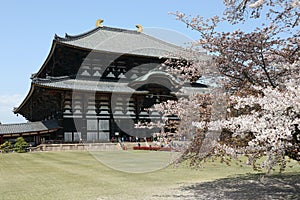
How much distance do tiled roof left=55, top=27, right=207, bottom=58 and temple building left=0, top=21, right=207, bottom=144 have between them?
11 centimetres

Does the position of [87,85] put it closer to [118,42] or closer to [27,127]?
[27,127]

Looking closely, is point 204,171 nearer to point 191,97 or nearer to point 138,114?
point 191,97

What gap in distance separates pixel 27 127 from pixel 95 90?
23.5 feet

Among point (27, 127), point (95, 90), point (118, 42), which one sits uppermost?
point (118, 42)

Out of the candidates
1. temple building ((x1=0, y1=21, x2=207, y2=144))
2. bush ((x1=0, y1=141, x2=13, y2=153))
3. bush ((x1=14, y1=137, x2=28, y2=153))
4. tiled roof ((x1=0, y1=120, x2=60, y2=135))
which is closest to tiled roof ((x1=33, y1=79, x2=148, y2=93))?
temple building ((x1=0, y1=21, x2=207, y2=144))

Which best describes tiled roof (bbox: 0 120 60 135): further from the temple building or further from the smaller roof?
the smaller roof

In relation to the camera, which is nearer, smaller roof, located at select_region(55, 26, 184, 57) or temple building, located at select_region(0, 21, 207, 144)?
temple building, located at select_region(0, 21, 207, 144)

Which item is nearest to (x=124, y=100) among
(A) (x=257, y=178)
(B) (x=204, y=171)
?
(B) (x=204, y=171)

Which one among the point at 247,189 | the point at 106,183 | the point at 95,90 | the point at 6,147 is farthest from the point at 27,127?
the point at 247,189

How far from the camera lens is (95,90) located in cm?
2819

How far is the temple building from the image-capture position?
28.5 meters

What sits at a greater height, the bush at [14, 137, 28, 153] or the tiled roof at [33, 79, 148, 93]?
the tiled roof at [33, 79, 148, 93]

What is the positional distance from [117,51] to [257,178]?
22671mm

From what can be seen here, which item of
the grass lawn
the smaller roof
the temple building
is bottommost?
the grass lawn
